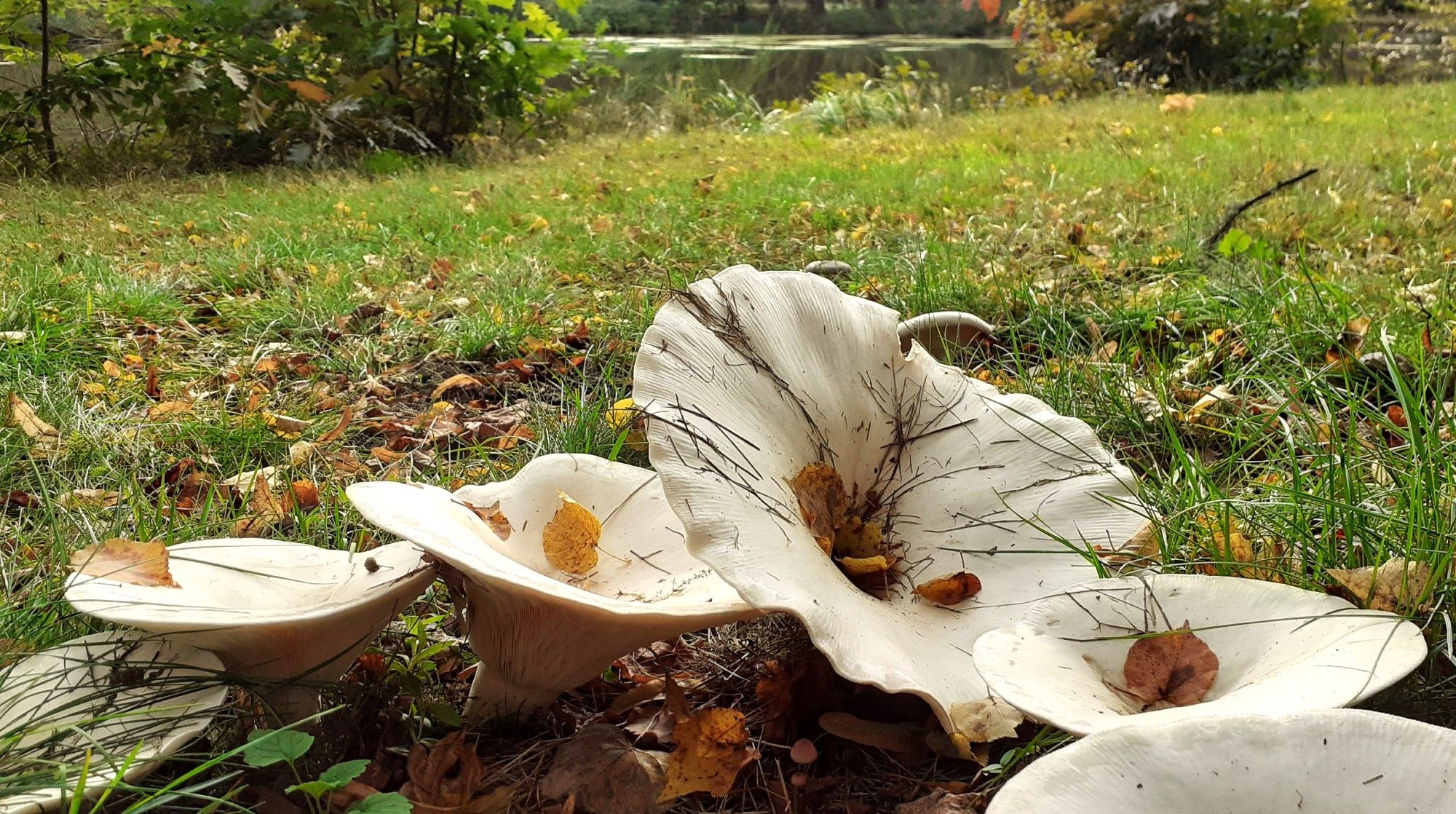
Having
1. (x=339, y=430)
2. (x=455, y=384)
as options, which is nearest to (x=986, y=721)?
(x=339, y=430)

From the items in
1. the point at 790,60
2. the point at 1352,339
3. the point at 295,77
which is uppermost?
the point at 1352,339

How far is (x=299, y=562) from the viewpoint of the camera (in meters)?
1.55

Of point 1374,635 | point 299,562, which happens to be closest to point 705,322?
point 299,562

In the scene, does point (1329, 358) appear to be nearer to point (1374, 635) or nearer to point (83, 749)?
point (1374, 635)

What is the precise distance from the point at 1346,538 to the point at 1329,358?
1.25 m

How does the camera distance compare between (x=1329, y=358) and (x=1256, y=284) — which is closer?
(x=1329, y=358)

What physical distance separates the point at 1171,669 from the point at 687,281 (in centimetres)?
270

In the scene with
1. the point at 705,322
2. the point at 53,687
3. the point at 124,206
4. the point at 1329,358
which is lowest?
the point at 124,206

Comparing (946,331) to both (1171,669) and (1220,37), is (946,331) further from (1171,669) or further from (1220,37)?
(1220,37)

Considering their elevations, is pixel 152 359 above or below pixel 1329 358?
below

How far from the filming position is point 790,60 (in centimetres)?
1950

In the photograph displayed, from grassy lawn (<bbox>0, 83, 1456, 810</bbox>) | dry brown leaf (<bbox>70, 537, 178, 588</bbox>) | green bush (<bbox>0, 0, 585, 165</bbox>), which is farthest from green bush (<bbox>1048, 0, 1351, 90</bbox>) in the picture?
dry brown leaf (<bbox>70, 537, 178, 588</bbox>)

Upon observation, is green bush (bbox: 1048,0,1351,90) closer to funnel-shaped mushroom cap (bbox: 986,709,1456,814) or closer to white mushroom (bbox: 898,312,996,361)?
white mushroom (bbox: 898,312,996,361)

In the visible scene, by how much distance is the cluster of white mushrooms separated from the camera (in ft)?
3.15
